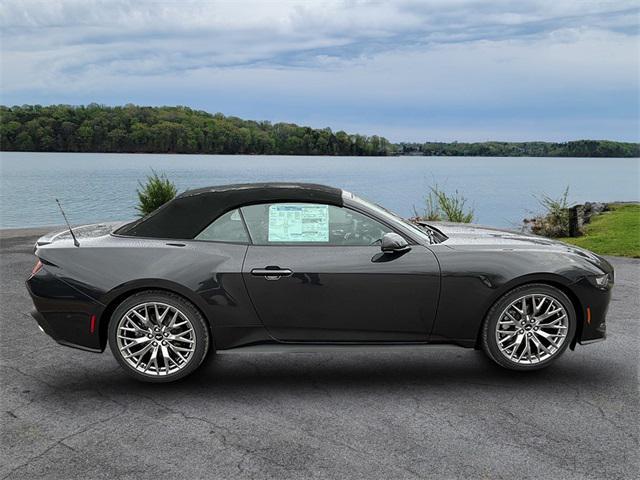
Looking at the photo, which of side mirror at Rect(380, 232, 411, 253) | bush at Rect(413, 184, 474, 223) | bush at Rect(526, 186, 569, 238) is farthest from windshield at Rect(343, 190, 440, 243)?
bush at Rect(526, 186, 569, 238)

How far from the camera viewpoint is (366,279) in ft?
16.3

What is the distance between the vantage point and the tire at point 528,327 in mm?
5109

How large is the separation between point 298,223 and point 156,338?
1.40 meters

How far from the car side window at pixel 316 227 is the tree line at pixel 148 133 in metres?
49.8

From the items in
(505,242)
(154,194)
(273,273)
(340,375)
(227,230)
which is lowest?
(340,375)

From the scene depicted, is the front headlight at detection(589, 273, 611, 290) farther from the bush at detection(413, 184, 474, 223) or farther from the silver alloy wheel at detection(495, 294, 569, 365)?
the bush at detection(413, 184, 474, 223)

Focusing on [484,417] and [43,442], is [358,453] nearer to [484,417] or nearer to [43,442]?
[484,417]

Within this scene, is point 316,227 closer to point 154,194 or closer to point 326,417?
point 326,417

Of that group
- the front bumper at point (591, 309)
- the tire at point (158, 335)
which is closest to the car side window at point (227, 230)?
the tire at point (158, 335)

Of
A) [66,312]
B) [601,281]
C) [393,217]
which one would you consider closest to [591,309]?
[601,281]

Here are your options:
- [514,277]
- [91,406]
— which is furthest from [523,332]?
[91,406]

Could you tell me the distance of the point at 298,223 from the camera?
5.13m

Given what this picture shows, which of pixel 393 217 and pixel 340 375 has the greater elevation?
pixel 393 217

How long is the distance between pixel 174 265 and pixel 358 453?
2.03m
